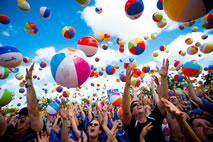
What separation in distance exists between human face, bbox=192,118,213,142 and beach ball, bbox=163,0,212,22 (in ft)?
6.63

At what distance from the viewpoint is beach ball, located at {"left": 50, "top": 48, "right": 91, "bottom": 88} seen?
2.33 meters

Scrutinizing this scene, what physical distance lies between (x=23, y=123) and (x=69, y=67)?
66.2 inches

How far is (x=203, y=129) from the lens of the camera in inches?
68.6

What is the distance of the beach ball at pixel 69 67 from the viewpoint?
233 centimetres

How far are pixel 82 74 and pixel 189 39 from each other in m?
9.58

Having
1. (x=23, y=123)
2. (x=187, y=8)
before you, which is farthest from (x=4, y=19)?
(x=187, y=8)

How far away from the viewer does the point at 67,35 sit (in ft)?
17.4

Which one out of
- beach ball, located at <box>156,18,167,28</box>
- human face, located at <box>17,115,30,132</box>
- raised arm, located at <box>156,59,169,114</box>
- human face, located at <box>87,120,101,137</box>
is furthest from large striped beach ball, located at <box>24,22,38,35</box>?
beach ball, located at <box>156,18,167,28</box>

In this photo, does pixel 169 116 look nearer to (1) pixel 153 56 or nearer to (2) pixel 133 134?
(2) pixel 133 134

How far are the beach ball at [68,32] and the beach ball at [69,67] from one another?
3.14 meters

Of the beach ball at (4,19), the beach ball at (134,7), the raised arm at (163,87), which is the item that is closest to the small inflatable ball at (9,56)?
the beach ball at (4,19)

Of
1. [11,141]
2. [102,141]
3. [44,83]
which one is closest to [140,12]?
[102,141]

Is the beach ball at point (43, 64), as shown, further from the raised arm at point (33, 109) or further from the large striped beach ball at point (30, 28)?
the raised arm at point (33, 109)

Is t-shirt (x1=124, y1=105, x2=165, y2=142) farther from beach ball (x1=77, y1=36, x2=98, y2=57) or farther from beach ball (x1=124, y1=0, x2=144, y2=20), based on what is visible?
beach ball (x1=124, y1=0, x2=144, y2=20)
